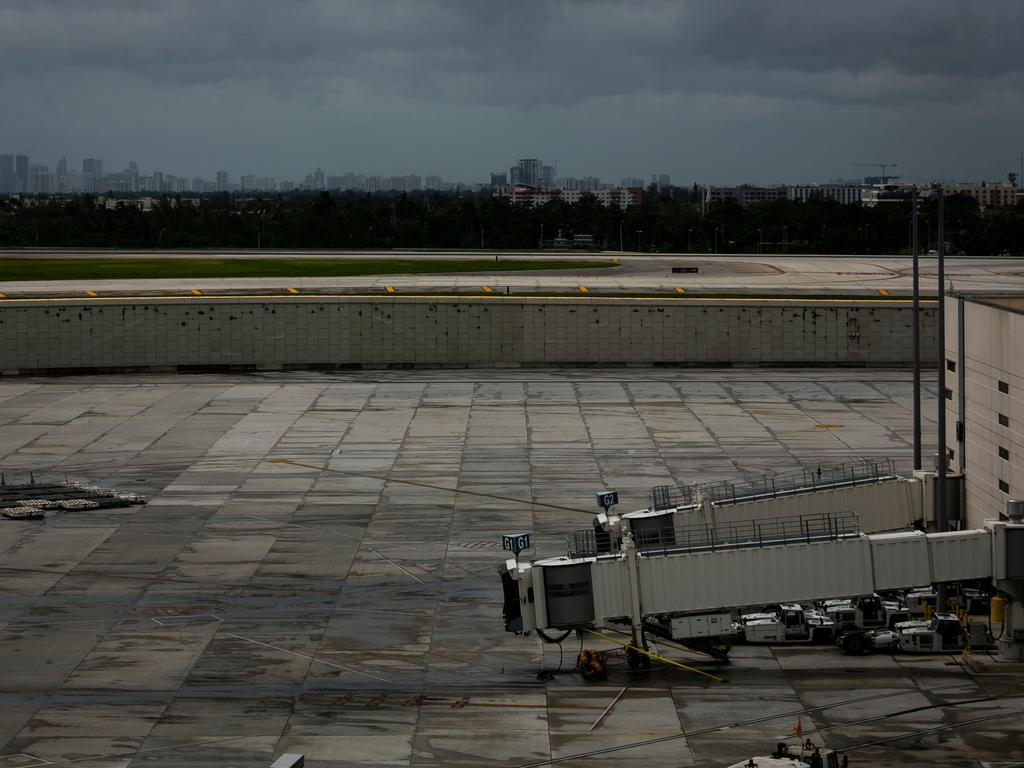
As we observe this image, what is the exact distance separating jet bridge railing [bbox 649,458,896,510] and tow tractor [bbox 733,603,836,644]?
18.4ft

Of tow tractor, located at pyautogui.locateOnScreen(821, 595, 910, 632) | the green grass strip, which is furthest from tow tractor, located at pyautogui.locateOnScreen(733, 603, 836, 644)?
the green grass strip

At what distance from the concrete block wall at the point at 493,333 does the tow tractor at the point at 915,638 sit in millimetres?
60681

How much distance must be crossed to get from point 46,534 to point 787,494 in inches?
1022

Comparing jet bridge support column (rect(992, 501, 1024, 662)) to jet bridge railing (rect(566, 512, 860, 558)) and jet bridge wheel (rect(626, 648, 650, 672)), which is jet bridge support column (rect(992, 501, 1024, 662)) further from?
jet bridge wheel (rect(626, 648, 650, 672))

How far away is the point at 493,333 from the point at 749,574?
6317 cm

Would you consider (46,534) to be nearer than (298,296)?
Yes

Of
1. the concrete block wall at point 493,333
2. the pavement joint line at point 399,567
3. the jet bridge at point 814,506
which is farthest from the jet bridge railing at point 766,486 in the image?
the concrete block wall at point 493,333

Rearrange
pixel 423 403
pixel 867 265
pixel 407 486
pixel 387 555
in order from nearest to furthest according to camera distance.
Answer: pixel 387 555 → pixel 407 486 → pixel 423 403 → pixel 867 265

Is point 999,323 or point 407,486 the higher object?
point 999,323

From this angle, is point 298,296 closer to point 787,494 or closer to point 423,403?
point 423,403

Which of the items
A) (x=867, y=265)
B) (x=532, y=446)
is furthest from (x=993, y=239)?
(x=532, y=446)

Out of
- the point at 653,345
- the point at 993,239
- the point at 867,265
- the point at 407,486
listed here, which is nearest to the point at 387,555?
the point at 407,486

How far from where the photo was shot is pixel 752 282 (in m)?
123

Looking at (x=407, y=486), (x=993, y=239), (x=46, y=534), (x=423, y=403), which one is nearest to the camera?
(x=46, y=534)
